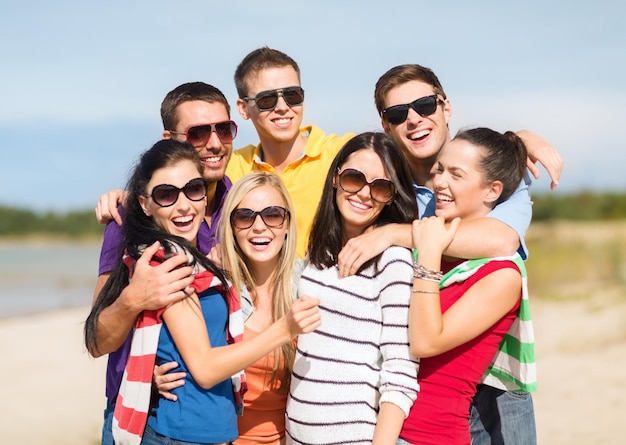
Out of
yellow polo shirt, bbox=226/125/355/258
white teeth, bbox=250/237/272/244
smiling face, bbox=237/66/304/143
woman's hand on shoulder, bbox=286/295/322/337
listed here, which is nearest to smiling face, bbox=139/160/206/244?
white teeth, bbox=250/237/272/244

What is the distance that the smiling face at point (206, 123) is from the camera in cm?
452

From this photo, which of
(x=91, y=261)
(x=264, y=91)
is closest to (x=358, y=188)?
(x=264, y=91)

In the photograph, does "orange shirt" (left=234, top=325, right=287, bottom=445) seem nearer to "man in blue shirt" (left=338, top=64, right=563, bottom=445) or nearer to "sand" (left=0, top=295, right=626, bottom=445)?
"man in blue shirt" (left=338, top=64, right=563, bottom=445)

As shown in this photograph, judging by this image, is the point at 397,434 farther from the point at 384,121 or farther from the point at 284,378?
the point at 384,121

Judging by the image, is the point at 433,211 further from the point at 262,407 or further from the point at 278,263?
the point at 262,407

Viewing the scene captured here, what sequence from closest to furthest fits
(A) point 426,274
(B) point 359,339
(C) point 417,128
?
(A) point 426,274, (B) point 359,339, (C) point 417,128

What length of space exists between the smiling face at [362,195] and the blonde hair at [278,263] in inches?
13.4

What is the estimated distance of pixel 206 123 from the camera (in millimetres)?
4582

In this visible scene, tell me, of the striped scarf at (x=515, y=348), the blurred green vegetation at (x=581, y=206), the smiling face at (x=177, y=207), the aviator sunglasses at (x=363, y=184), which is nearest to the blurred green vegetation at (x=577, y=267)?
the blurred green vegetation at (x=581, y=206)

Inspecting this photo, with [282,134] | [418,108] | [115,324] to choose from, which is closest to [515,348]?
[418,108]

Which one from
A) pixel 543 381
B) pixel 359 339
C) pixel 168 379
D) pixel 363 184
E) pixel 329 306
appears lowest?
pixel 543 381

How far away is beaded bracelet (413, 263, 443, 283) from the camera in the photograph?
3.17 meters

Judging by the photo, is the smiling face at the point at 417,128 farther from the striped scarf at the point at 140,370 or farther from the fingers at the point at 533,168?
the striped scarf at the point at 140,370

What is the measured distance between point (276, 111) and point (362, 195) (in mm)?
1656
